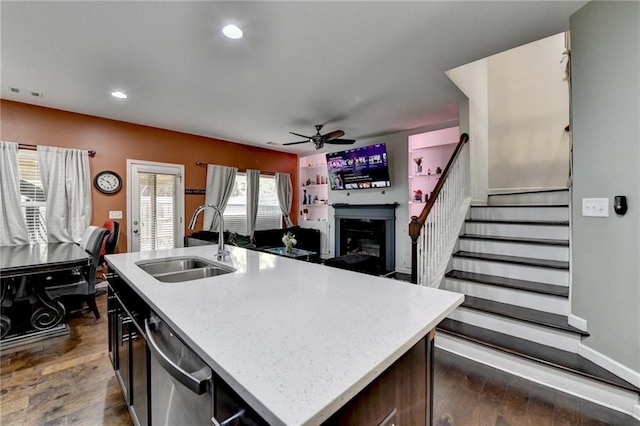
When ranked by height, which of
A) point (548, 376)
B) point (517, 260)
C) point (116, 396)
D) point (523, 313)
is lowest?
point (116, 396)

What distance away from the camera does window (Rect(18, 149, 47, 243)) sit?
12.5 ft

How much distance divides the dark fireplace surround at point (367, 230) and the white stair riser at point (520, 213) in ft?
6.39

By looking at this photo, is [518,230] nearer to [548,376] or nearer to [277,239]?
[548,376]

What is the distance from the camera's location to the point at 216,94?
11.8ft

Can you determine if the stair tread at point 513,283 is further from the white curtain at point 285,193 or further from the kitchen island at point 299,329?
the white curtain at point 285,193

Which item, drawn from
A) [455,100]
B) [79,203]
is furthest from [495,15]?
[79,203]

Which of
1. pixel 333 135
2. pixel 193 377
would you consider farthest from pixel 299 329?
pixel 333 135

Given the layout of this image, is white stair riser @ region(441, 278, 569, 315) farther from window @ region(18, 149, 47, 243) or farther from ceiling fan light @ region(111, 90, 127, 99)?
window @ region(18, 149, 47, 243)

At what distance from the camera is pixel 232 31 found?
90.3 inches

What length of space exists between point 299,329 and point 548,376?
215cm

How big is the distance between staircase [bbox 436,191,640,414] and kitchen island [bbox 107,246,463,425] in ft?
5.02

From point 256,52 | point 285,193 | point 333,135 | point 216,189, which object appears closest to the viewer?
point 256,52

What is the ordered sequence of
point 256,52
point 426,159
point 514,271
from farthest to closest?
point 426,159
point 514,271
point 256,52

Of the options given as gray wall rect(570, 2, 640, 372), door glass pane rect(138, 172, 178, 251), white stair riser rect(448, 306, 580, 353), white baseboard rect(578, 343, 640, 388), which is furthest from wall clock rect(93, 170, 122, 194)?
white baseboard rect(578, 343, 640, 388)
